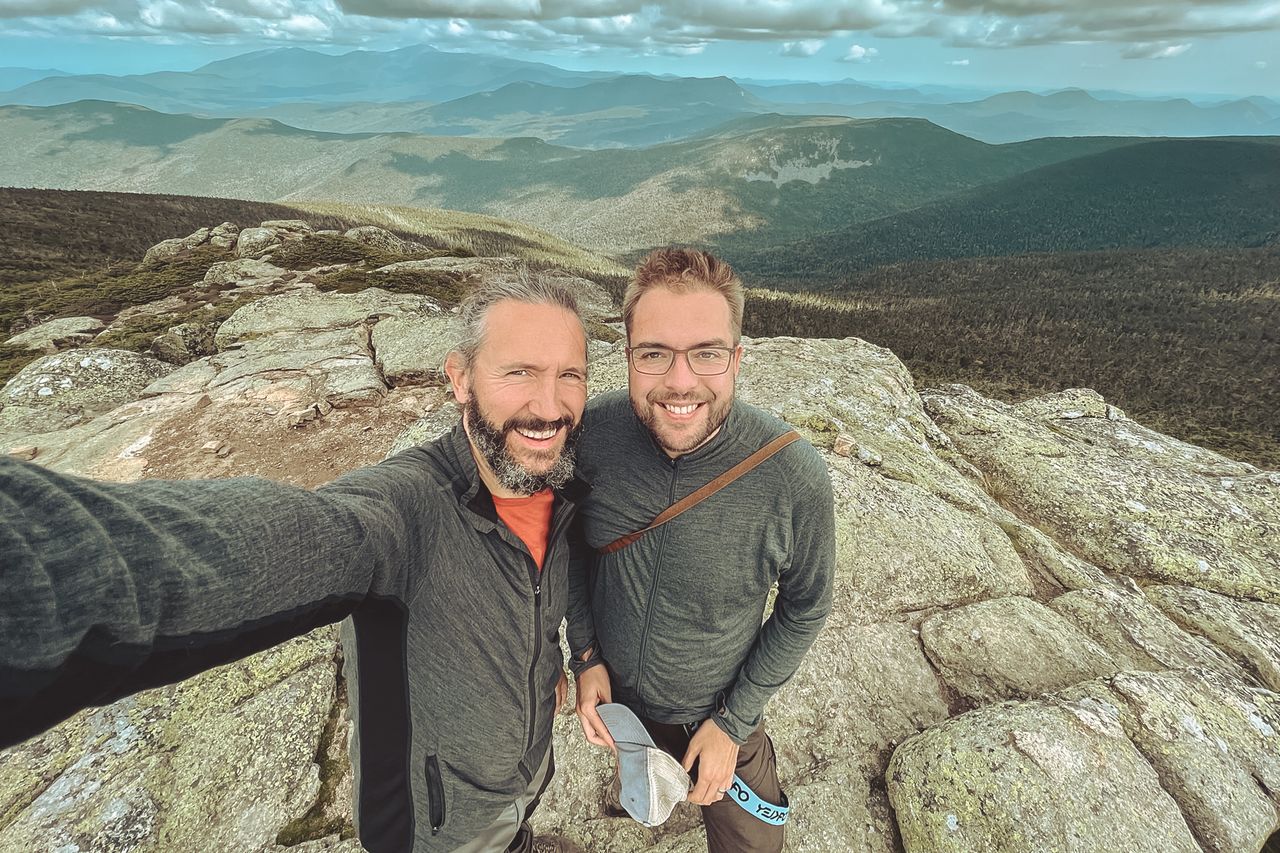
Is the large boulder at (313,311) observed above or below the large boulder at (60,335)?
above

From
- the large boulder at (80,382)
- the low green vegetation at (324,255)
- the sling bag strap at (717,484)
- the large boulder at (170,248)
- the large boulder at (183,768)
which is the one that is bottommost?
the large boulder at (170,248)

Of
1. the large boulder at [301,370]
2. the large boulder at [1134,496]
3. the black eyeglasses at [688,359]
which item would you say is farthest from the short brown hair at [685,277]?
the large boulder at [1134,496]

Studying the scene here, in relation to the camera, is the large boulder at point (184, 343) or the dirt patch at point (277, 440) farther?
the large boulder at point (184, 343)

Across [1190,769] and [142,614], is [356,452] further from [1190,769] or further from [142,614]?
[1190,769]

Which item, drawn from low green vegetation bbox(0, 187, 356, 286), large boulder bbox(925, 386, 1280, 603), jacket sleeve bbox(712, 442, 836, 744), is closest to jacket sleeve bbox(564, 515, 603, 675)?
jacket sleeve bbox(712, 442, 836, 744)

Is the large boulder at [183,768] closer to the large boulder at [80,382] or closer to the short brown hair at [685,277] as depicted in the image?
the short brown hair at [685,277]

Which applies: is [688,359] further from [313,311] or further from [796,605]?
[313,311]

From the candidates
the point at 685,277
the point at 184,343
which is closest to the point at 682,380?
the point at 685,277

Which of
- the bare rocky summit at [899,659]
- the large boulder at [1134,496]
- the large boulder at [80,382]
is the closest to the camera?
the bare rocky summit at [899,659]
